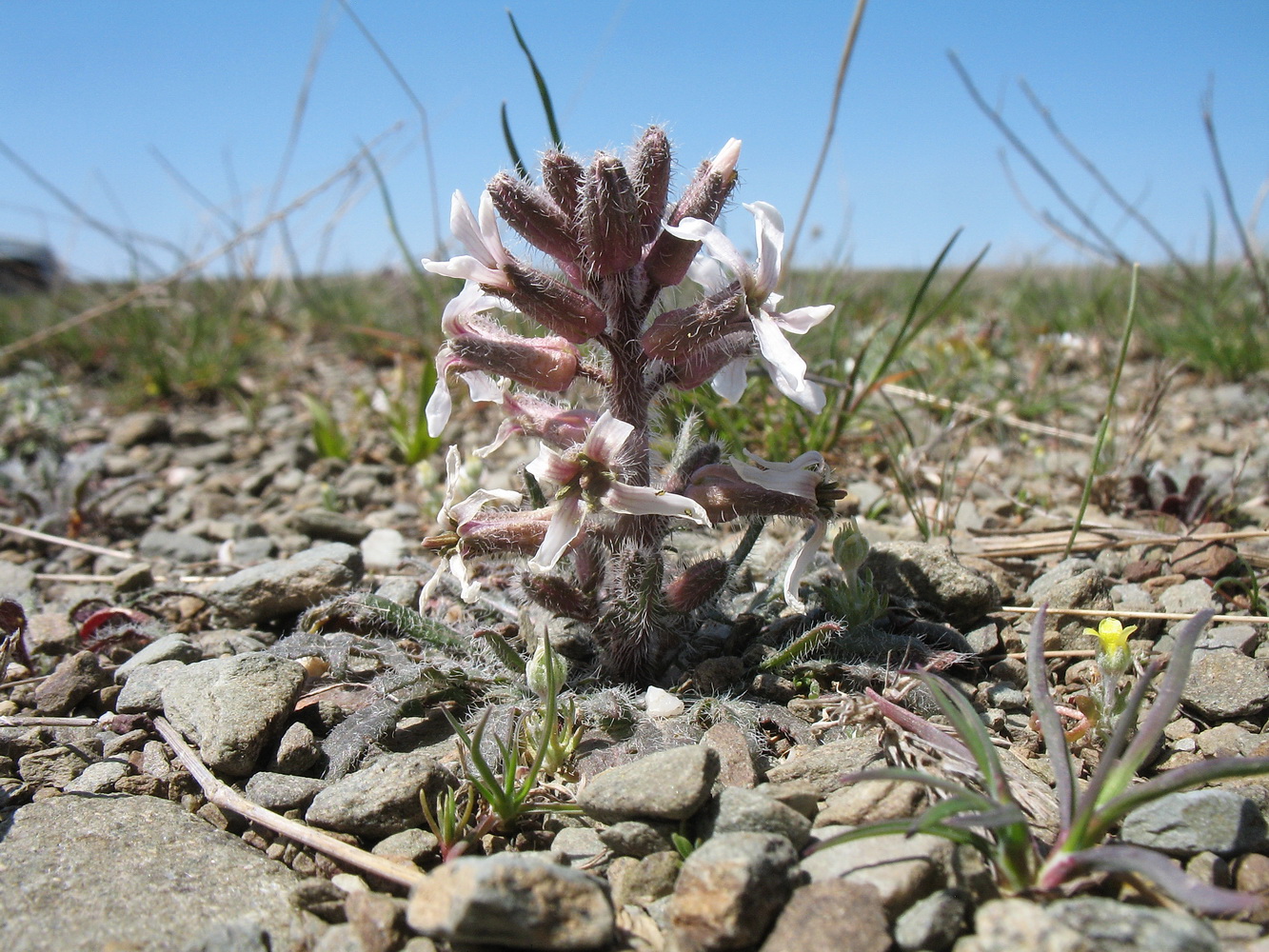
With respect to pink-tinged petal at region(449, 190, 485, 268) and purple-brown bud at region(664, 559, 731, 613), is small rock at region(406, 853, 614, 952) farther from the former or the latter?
pink-tinged petal at region(449, 190, 485, 268)

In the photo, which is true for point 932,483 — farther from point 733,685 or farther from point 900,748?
point 900,748

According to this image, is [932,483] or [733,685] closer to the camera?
[733,685]

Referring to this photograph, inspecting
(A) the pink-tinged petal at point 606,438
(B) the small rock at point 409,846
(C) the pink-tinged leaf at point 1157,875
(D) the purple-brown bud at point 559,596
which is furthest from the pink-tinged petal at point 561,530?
(C) the pink-tinged leaf at point 1157,875

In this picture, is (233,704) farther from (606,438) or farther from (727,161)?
(727,161)

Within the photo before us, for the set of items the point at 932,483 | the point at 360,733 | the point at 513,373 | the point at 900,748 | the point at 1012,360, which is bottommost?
the point at 360,733

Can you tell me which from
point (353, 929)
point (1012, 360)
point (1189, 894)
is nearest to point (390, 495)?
point (353, 929)

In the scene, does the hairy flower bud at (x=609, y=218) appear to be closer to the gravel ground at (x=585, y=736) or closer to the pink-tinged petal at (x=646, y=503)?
the pink-tinged petal at (x=646, y=503)

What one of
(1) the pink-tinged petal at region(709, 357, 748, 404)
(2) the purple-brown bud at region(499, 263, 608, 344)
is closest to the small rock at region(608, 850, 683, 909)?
(1) the pink-tinged petal at region(709, 357, 748, 404)
